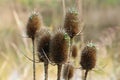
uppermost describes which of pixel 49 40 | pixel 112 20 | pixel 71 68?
pixel 49 40

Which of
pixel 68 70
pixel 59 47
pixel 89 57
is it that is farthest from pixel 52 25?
pixel 59 47

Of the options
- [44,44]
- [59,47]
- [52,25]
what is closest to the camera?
[59,47]

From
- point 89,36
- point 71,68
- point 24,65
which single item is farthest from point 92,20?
point 71,68

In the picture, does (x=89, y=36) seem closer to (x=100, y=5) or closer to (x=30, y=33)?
(x=100, y=5)

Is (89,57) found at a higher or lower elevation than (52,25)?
higher

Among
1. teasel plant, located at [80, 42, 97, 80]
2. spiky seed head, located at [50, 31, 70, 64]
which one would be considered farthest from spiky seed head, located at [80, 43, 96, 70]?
spiky seed head, located at [50, 31, 70, 64]

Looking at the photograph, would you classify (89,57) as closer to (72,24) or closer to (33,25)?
(72,24)

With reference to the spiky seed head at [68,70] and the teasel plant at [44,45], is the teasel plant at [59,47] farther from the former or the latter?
the spiky seed head at [68,70]

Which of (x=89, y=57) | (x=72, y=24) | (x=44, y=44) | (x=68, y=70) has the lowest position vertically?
(x=68, y=70)
